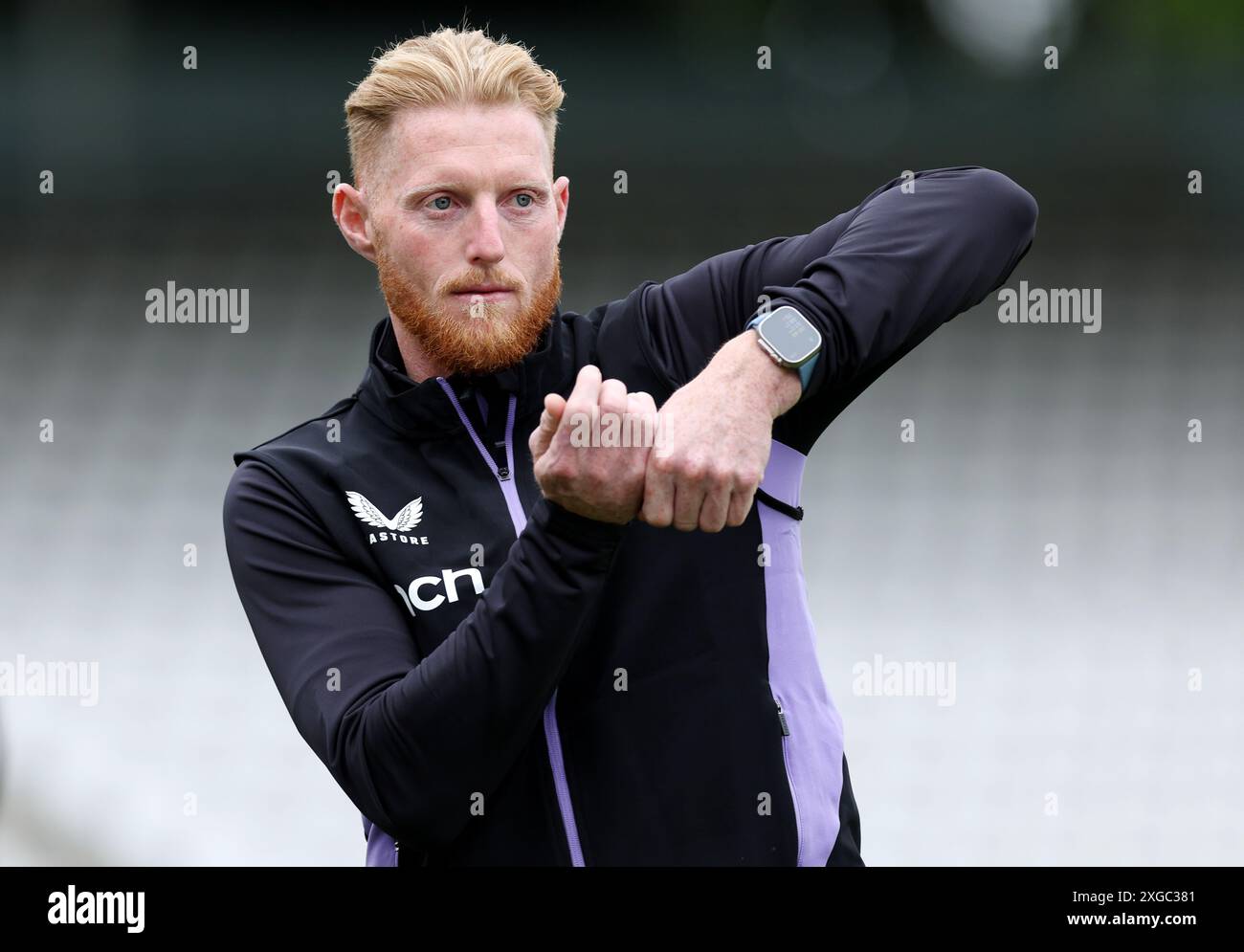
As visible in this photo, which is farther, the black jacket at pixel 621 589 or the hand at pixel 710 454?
→ the black jacket at pixel 621 589

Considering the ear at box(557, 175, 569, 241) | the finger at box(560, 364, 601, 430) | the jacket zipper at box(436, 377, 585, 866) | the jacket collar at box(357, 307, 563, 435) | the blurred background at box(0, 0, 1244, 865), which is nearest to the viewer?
the finger at box(560, 364, 601, 430)

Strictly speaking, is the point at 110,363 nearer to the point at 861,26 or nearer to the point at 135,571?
the point at 135,571

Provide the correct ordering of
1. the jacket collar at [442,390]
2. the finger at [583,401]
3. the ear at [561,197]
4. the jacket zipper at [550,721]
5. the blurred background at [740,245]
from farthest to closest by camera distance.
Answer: the blurred background at [740,245]
the ear at [561,197]
the jacket collar at [442,390]
the jacket zipper at [550,721]
the finger at [583,401]

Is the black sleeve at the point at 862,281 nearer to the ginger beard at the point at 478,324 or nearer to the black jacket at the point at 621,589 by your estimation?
the black jacket at the point at 621,589

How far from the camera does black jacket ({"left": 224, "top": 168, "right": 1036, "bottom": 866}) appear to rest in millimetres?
1389

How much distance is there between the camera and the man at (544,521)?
50.3 inches

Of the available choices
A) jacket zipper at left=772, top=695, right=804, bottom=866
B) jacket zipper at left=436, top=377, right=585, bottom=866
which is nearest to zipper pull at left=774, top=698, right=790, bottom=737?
jacket zipper at left=772, top=695, right=804, bottom=866

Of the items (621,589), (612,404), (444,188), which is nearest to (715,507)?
(612,404)

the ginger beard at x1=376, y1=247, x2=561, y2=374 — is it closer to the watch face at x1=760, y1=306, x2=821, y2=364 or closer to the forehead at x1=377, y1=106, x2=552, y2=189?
the forehead at x1=377, y1=106, x2=552, y2=189

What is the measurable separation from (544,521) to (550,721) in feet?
0.92

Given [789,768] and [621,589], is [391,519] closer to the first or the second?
[621,589]

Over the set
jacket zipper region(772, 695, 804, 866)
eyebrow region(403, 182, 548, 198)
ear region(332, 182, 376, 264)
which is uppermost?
ear region(332, 182, 376, 264)

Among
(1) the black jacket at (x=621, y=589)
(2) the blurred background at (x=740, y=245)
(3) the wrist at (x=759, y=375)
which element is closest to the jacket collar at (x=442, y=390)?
(1) the black jacket at (x=621, y=589)

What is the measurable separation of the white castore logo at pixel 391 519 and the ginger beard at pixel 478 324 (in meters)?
0.17
